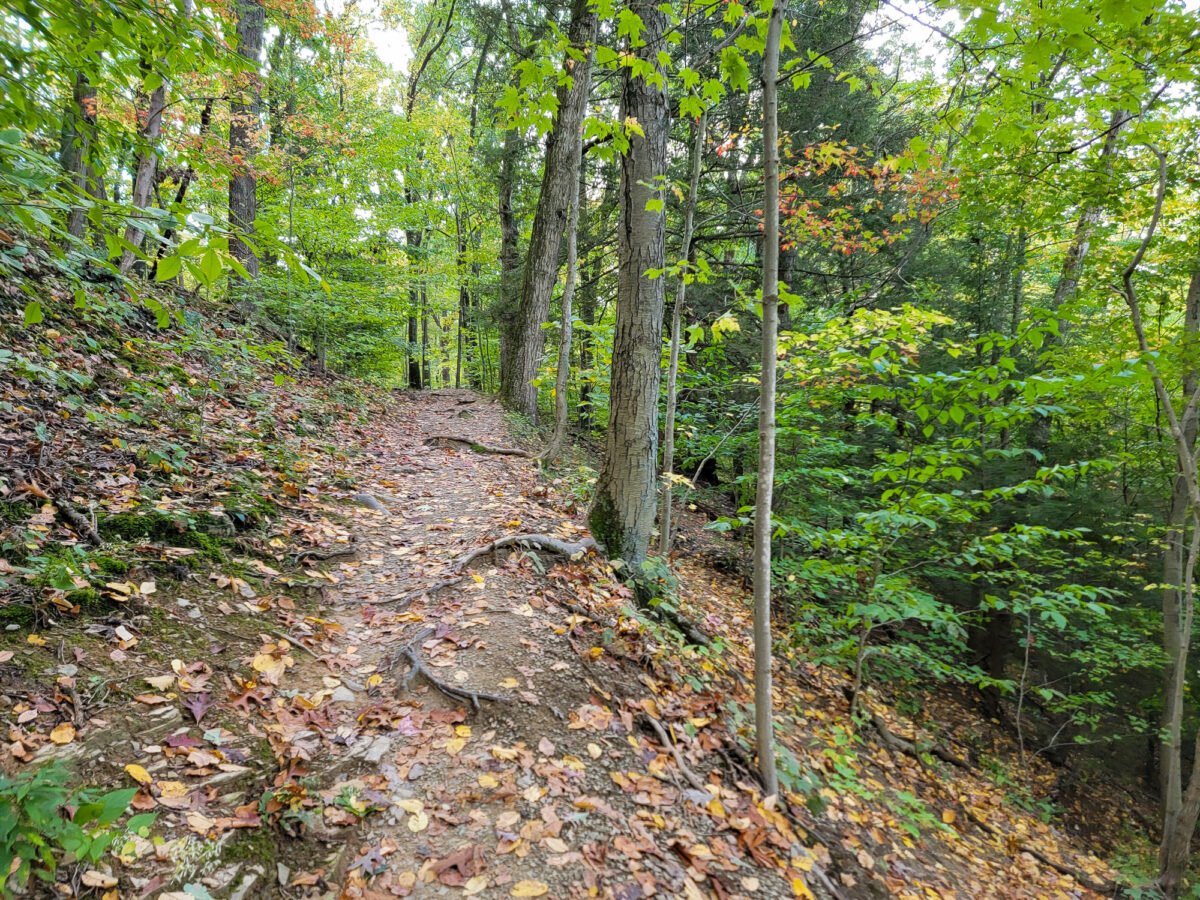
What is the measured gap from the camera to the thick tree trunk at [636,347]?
492 centimetres

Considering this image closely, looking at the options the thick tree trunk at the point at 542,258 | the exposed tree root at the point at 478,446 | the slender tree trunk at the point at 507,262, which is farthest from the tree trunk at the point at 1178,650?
the slender tree trunk at the point at 507,262

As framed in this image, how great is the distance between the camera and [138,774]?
87.0 inches

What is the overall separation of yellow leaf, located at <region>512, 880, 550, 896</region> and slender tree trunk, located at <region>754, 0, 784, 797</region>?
5.46ft

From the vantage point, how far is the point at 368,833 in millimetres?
2352

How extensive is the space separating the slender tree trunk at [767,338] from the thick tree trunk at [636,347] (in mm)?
1881

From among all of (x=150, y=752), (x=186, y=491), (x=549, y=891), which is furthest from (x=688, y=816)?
(x=186, y=491)

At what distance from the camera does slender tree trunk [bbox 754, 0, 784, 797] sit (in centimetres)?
295

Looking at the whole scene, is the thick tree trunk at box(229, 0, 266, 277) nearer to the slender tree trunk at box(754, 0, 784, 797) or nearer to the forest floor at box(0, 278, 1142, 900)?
the forest floor at box(0, 278, 1142, 900)

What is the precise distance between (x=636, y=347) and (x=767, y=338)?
2089 millimetres

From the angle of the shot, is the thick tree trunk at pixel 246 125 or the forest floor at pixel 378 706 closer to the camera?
the forest floor at pixel 378 706

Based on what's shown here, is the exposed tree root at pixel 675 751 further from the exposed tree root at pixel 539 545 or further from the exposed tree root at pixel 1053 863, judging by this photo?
the exposed tree root at pixel 1053 863

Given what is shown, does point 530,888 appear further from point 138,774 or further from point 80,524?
point 80,524

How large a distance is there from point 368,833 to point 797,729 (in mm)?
4393

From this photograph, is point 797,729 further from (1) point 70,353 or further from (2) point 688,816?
(1) point 70,353
